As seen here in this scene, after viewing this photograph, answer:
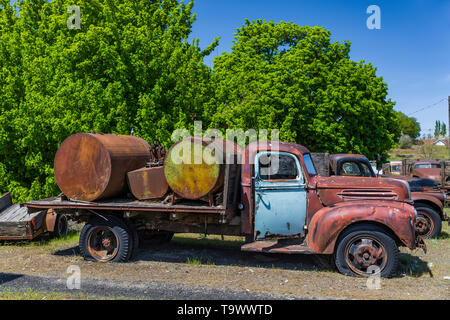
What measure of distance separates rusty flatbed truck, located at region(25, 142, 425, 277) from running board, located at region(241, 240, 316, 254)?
0.06 ft

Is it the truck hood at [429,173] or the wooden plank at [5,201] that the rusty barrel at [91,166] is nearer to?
the wooden plank at [5,201]

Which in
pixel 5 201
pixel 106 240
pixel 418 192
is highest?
pixel 418 192

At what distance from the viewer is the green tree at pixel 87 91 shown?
39.8 feet

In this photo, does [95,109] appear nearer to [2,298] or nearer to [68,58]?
[68,58]

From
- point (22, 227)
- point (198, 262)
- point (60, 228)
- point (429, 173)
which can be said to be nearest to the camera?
point (198, 262)

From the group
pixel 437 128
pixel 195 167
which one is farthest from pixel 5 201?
pixel 437 128

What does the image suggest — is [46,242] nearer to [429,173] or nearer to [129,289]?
[129,289]

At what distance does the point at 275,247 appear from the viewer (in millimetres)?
6637

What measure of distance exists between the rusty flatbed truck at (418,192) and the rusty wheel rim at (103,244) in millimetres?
5695

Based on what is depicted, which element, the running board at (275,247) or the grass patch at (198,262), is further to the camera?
the grass patch at (198,262)

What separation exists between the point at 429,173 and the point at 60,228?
14.8 metres

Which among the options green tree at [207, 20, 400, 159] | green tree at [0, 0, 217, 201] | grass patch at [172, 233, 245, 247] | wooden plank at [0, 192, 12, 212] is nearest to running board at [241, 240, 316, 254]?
grass patch at [172, 233, 245, 247]

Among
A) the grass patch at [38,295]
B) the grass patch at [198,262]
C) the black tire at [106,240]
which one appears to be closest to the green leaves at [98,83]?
the black tire at [106,240]
